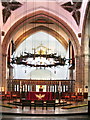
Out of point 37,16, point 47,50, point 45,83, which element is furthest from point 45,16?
point 45,83

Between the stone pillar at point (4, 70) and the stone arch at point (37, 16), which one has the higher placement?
the stone arch at point (37, 16)

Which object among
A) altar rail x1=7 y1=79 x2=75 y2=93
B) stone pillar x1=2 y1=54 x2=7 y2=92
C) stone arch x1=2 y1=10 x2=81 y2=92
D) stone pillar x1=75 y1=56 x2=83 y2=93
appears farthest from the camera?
altar rail x1=7 y1=79 x2=75 y2=93

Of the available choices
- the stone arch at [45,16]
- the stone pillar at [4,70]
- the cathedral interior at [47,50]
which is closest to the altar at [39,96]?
the cathedral interior at [47,50]

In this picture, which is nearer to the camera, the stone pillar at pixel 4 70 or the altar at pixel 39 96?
the altar at pixel 39 96

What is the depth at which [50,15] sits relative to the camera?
2117cm

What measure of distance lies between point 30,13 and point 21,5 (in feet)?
4.57

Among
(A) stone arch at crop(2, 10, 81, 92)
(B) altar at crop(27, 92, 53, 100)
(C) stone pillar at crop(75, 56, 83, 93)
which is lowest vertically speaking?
(B) altar at crop(27, 92, 53, 100)

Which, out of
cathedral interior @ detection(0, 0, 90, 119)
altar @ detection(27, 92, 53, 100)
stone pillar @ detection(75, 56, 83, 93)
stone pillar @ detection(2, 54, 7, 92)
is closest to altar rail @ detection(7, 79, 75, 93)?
cathedral interior @ detection(0, 0, 90, 119)

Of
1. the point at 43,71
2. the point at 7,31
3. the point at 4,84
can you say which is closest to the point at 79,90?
the point at 4,84

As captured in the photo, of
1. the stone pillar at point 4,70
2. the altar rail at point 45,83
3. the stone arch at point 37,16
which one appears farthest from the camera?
the altar rail at point 45,83

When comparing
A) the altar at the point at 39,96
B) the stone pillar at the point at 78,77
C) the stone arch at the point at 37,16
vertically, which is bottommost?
the altar at the point at 39,96

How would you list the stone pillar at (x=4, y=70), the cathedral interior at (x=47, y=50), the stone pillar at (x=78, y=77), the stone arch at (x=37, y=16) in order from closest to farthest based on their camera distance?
the cathedral interior at (x=47, y=50) < the stone pillar at (x=78, y=77) < the stone arch at (x=37, y=16) < the stone pillar at (x=4, y=70)

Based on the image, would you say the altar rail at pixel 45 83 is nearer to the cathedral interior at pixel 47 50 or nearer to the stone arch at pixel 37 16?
the cathedral interior at pixel 47 50

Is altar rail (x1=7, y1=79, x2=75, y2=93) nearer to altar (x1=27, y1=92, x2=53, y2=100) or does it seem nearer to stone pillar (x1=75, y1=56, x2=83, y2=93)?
stone pillar (x1=75, y1=56, x2=83, y2=93)
